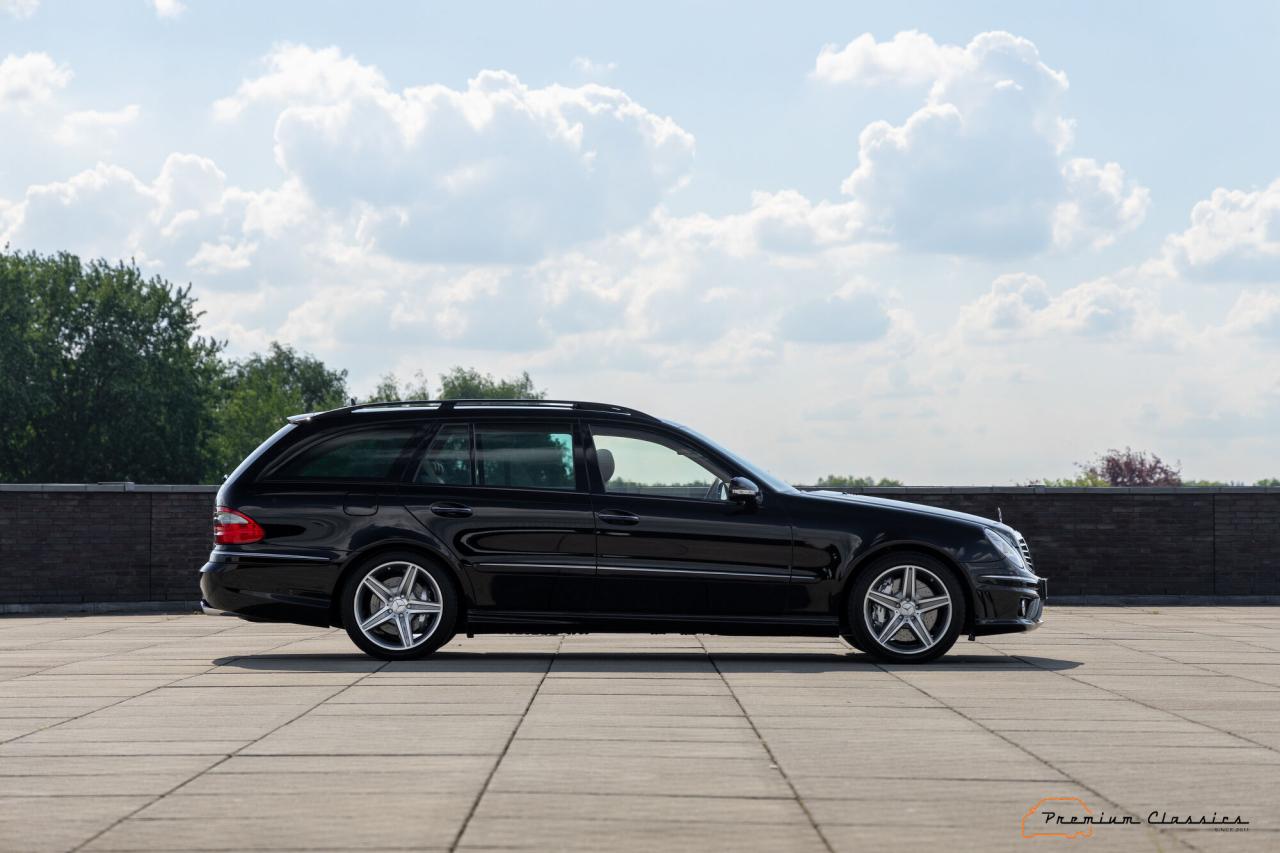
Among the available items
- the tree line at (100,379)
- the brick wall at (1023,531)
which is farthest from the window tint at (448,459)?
the tree line at (100,379)

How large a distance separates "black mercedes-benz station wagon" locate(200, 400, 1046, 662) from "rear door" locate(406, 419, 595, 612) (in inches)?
0.4

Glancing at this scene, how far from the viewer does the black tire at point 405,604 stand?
35.7 ft

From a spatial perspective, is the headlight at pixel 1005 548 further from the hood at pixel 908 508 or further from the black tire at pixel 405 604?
the black tire at pixel 405 604

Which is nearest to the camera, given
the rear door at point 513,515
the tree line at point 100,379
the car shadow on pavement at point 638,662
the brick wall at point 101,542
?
the car shadow on pavement at point 638,662

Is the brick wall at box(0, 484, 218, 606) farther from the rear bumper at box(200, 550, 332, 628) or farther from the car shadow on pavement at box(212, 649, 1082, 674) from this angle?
the rear bumper at box(200, 550, 332, 628)

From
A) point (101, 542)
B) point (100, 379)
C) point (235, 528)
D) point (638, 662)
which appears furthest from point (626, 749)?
point (100, 379)

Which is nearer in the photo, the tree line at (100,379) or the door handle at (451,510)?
the door handle at (451,510)

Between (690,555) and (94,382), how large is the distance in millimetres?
52998

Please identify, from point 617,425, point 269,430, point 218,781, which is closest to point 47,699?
point 218,781

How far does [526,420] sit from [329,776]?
527 centimetres

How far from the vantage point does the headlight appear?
36.0ft

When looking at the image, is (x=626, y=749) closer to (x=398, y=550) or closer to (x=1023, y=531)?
(x=398, y=550)

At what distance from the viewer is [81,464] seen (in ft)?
192

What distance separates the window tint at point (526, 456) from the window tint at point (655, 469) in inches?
9.5
